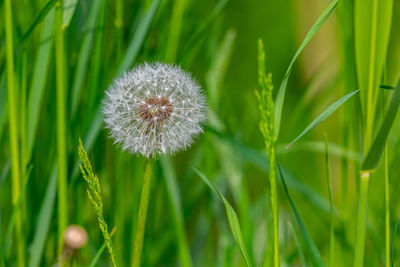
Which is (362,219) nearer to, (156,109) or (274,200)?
(274,200)

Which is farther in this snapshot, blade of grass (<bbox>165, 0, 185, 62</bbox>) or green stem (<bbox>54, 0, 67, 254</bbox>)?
blade of grass (<bbox>165, 0, 185, 62</bbox>)

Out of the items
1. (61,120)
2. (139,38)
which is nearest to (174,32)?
(139,38)

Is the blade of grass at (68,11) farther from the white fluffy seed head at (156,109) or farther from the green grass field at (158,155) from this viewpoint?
the white fluffy seed head at (156,109)

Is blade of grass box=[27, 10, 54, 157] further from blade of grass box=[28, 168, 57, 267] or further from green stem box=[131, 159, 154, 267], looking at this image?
green stem box=[131, 159, 154, 267]

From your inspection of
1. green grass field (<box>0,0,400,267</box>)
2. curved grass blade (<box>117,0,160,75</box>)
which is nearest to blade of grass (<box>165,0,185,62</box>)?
green grass field (<box>0,0,400,267</box>)

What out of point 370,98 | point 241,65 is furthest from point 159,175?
point 241,65

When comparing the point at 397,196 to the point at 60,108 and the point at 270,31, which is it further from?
the point at 270,31

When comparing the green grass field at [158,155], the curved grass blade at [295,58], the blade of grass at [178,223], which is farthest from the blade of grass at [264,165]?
the curved grass blade at [295,58]
